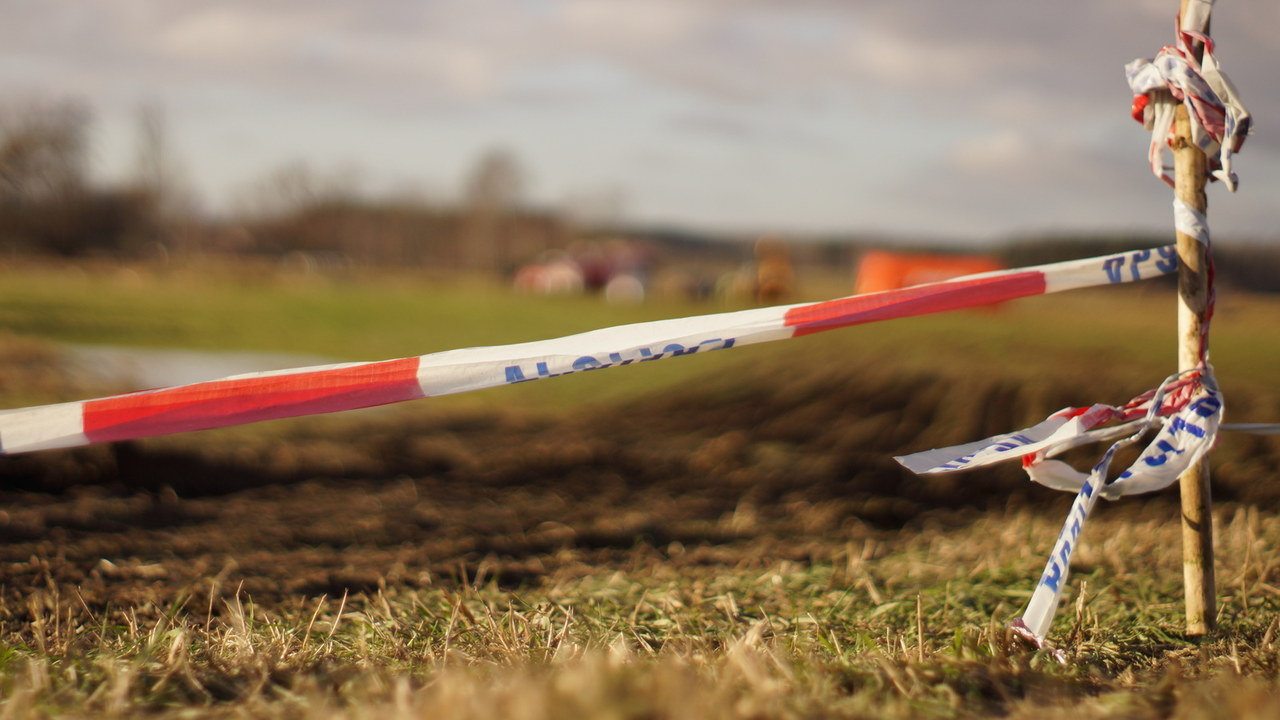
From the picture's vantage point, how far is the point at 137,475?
175 inches

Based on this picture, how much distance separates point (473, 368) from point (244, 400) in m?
0.57

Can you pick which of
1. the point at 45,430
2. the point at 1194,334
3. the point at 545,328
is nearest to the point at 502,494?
the point at 45,430

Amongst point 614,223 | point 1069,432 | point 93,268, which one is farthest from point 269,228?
point 1069,432

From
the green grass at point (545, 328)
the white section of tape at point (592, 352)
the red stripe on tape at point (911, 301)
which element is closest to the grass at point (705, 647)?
the white section of tape at point (592, 352)

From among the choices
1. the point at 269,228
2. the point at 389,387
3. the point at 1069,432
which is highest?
the point at 269,228

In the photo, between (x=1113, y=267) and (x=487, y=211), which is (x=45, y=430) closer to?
(x=1113, y=267)

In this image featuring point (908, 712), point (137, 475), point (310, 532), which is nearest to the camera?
point (908, 712)

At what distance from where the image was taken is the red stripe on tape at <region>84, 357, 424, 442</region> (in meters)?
2.20

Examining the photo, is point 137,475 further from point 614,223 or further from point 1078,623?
point 614,223

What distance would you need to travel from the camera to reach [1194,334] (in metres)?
2.21

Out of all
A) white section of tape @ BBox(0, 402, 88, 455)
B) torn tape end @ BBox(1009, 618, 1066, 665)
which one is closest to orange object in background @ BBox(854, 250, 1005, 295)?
torn tape end @ BBox(1009, 618, 1066, 665)

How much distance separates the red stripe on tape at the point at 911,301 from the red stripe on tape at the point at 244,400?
1012 millimetres

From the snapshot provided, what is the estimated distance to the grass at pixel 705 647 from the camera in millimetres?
1542

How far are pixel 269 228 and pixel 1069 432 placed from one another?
60.4 metres
